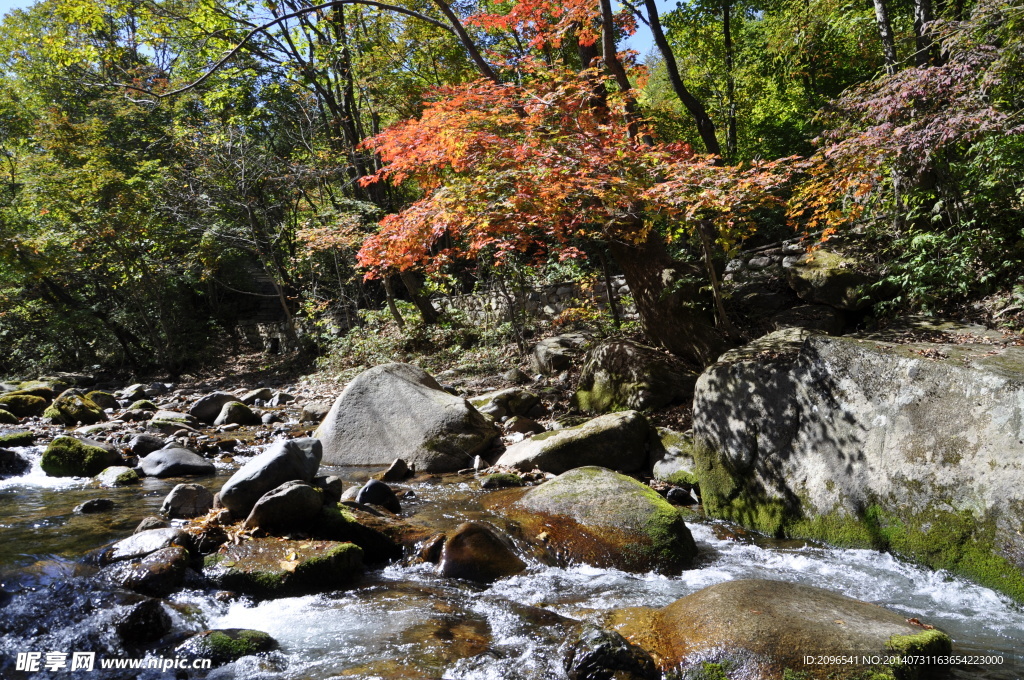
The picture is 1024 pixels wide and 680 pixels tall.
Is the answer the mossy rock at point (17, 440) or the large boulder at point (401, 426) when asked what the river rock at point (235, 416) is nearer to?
the mossy rock at point (17, 440)

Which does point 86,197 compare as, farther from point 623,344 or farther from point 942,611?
point 942,611

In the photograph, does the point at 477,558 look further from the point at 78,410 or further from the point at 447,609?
the point at 78,410

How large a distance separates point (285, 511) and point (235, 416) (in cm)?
657

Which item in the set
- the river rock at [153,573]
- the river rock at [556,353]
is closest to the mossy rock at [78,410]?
the river rock at [556,353]

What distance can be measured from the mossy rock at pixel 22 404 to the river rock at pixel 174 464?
6103mm

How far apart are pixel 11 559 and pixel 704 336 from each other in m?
7.47

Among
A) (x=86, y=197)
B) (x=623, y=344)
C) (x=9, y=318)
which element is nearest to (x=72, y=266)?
(x=86, y=197)

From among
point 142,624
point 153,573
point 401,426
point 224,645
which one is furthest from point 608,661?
point 401,426

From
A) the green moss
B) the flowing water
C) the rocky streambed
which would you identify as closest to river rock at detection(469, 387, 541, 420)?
the rocky streambed

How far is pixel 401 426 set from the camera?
7680 mm

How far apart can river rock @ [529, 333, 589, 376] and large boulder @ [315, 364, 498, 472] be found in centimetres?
244

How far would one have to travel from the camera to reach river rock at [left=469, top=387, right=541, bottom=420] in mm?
8766

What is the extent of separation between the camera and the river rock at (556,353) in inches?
394

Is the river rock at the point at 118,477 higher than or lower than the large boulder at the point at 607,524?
higher
